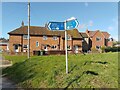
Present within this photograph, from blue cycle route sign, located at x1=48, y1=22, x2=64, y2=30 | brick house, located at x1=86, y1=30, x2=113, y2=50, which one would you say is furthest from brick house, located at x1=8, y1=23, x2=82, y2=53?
blue cycle route sign, located at x1=48, y1=22, x2=64, y2=30

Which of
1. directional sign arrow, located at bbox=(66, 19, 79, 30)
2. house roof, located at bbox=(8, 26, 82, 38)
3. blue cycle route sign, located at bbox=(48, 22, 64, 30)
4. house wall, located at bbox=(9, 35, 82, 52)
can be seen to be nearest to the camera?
directional sign arrow, located at bbox=(66, 19, 79, 30)

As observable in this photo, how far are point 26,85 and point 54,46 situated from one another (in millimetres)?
42456

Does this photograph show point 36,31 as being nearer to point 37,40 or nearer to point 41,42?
point 37,40

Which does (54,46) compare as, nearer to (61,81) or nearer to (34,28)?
(34,28)

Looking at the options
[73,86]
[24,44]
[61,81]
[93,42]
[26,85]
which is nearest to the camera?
[73,86]

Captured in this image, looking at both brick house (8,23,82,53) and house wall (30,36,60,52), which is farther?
house wall (30,36,60,52)

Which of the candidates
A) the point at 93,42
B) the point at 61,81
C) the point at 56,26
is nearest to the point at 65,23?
the point at 56,26

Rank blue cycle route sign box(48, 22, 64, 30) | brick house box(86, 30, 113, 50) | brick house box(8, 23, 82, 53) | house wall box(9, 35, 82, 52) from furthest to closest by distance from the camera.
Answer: brick house box(86, 30, 113, 50) < brick house box(8, 23, 82, 53) < house wall box(9, 35, 82, 52) < blue cycle route sign box(48, 22, 64, 30)

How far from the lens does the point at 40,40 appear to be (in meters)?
50.1

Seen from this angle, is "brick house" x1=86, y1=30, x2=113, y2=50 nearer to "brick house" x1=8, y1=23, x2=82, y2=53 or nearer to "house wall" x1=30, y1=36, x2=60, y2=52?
"brick house" x1=8, y1=23, x2=82, y2=53

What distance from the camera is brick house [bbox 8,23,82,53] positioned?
47250 millimetres

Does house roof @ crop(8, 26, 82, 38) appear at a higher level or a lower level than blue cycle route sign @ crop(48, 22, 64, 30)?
higher

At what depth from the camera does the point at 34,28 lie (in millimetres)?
51312

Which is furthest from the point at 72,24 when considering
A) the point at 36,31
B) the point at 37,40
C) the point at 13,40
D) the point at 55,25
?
the point at 36,31
